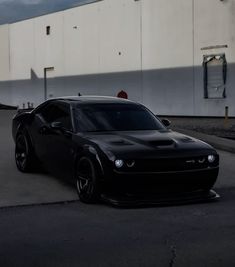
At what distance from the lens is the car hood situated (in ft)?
26.3

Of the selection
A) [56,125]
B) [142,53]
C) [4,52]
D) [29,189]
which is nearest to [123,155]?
[56,125]

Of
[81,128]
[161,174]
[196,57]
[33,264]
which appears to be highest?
[196,57]

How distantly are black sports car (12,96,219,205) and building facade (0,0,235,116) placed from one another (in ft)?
60.4

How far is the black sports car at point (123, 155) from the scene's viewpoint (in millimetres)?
7961

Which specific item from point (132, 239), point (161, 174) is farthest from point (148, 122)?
point (132, 239)

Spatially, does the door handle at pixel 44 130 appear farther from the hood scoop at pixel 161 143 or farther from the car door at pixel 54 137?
the hood scoop at pixel 161 143

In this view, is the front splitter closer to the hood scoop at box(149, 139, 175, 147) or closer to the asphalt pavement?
the asphalt pavement

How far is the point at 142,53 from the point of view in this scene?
105 ft

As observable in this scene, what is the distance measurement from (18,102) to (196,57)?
19.3m

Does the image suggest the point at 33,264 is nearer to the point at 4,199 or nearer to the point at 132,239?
the point at 132,239

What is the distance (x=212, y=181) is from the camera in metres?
8.44

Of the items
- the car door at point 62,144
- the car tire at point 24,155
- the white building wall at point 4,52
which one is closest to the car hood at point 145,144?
the car door at point 62,144

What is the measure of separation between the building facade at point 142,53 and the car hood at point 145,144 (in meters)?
19.1

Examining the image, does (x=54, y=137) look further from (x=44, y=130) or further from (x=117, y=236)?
(x=117, y=236)
